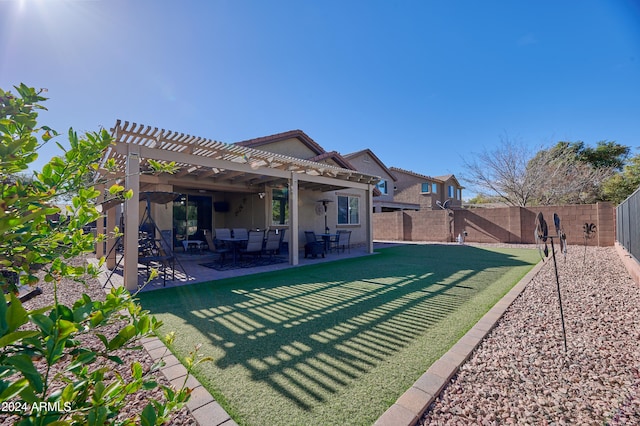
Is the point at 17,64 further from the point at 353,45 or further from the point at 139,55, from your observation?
the point at 353,45

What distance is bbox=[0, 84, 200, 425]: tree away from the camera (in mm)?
689

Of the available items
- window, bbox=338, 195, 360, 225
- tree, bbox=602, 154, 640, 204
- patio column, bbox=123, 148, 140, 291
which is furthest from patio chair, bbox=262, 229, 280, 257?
tree, bbox=602, 154, 640, 204

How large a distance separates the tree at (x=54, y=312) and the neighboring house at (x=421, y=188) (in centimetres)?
2761

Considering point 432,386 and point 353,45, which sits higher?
point 353,45

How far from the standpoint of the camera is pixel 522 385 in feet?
7.84

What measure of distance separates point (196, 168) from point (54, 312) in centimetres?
823

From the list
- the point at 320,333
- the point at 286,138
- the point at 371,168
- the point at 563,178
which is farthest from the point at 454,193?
the point at 320,333

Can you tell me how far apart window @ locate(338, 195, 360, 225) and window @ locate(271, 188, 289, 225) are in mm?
2879

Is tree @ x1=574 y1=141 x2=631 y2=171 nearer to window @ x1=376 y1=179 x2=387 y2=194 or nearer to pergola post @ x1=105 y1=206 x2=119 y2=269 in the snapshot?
window @ x1=376 y1=179 x2=387 y2=194

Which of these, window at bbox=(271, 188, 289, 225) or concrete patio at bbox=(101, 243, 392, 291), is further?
window at bbox=(271, 188, 289, 225)

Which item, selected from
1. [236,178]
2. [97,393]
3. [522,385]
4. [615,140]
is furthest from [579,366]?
[615,140]

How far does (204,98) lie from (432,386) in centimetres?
1050

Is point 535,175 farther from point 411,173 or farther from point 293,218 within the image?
point 293,218

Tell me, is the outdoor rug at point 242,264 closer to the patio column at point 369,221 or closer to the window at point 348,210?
the patio column at point 369,221
